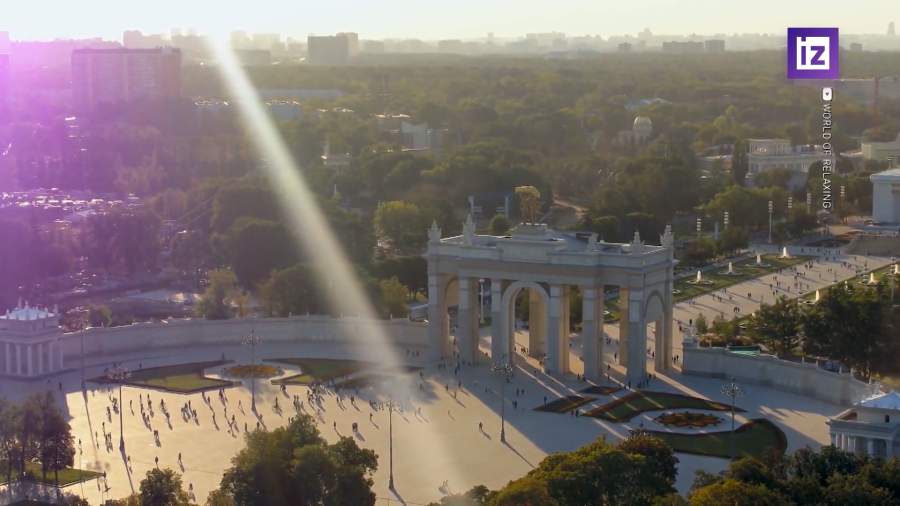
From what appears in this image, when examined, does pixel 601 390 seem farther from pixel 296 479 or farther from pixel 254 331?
pixel 296 479

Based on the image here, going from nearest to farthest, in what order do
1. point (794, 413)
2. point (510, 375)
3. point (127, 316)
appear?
point (794, 413) → point (510, 375) → point (127, 316)

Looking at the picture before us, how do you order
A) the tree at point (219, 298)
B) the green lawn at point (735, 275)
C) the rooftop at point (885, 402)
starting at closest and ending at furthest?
the rooftop at point (885, 402), the tree at point (219, 298), the green lawn at point (735, 275)

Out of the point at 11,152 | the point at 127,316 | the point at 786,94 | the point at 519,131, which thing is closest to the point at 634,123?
the point at 519,131

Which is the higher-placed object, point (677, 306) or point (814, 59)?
point (814, 59)

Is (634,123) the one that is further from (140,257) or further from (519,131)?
(140,257)

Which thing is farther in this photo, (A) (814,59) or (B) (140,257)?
(B) (140,257)

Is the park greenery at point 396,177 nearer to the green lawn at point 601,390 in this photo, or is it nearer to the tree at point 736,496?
the green lawn at point 601,390

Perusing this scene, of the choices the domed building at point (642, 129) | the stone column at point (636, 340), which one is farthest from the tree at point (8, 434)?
the domed building at point (642, 129)

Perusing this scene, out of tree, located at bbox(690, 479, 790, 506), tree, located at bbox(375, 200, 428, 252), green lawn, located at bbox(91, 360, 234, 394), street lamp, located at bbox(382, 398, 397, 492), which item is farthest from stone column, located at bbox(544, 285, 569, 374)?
tree, located at bbox(375, 200, 428, 252)

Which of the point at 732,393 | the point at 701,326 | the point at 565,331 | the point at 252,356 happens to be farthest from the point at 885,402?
the point at 252,356
